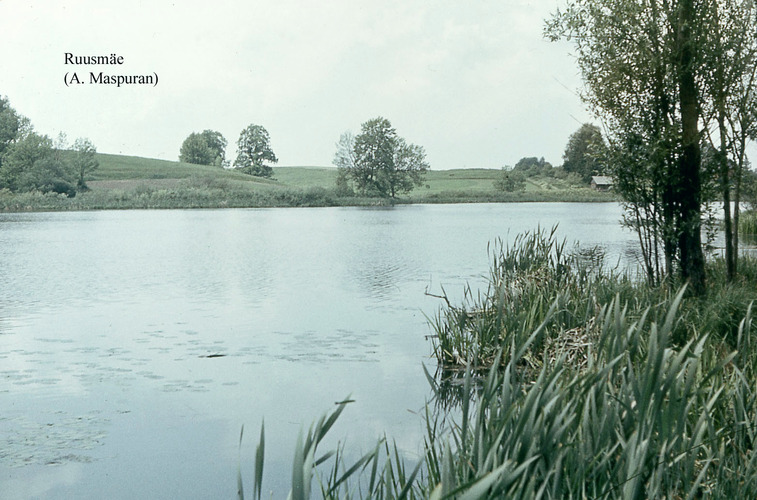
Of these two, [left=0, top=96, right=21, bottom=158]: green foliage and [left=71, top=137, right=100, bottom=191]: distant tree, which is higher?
[left=0, top=96, right=21, bottom=158]: green foliage

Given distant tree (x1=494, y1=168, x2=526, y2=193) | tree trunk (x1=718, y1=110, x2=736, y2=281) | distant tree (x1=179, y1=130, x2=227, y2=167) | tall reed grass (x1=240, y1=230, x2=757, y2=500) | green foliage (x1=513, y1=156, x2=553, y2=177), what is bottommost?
tall reed grass (x1=240, y1=230, x2=757, y2=500)

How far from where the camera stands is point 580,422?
8.75 feet

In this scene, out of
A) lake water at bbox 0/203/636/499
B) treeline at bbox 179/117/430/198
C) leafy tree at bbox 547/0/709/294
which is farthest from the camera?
treeline at bbox 179/117/430/198

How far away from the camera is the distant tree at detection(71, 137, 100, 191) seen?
51375mm

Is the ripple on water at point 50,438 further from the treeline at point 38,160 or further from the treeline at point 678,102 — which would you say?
the treeline at point 38,160

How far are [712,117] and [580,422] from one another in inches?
224

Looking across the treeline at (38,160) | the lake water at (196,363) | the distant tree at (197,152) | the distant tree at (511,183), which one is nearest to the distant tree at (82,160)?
the treeline at (38,160)

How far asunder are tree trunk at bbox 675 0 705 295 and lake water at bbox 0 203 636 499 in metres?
1.45

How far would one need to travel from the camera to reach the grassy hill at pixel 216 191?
4606cm

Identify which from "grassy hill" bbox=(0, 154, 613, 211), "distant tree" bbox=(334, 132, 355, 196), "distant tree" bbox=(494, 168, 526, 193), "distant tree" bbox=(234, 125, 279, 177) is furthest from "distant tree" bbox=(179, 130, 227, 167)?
"distant tree" bbox=(494, 168, 526, 193)

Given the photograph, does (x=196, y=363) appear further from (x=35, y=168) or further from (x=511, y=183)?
(x=511, y=183)

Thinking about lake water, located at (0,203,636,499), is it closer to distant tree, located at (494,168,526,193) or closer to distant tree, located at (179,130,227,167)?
distant tree, located at (494,168,526,193)

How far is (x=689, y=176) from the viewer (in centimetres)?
729

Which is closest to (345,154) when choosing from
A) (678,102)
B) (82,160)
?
(82,160)
